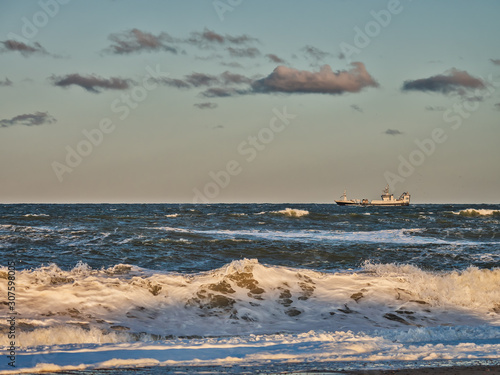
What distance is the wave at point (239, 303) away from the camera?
1125 cm

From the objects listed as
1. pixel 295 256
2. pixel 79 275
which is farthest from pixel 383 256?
pixel 79 275

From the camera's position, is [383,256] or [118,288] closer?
[118,288]

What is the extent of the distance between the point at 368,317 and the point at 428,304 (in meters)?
2.08

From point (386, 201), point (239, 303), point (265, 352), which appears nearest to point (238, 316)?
point (239, 303)

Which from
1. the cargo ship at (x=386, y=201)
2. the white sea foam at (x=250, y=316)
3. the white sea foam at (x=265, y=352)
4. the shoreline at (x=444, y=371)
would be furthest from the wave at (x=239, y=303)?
the cargo ship at (x=386, y=201)

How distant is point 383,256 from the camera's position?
24422mm

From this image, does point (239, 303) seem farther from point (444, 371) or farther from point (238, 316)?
point (444, 371)

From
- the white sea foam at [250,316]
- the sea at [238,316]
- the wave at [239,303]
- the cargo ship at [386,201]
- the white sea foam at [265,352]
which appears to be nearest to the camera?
the white sea foam at [265,352]

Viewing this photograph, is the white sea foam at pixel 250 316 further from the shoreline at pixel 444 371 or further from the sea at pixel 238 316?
the shoreline at pixel 444 371

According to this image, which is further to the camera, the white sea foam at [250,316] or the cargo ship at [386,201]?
the cargo ship at [386,201]

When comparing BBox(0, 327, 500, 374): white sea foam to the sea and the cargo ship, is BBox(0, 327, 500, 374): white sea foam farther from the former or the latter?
the cargo ship

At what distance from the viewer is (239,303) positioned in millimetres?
13406

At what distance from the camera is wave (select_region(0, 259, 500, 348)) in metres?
11.2

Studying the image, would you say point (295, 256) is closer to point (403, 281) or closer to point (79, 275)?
point (403, 281)
